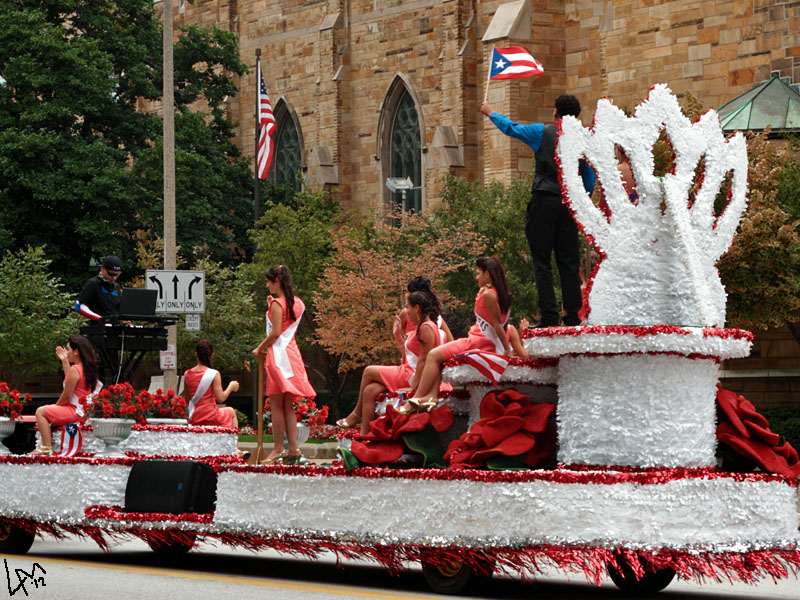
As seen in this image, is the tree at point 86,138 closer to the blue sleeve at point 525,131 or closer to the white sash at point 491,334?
the white sash at point 491,334

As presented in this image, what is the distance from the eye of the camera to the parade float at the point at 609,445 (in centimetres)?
1013

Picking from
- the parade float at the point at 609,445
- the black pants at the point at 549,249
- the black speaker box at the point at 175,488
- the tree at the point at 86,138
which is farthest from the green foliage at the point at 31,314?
the black pants at the point at 549,249

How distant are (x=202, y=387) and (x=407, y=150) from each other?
32532mm

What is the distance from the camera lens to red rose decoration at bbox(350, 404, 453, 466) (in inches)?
454

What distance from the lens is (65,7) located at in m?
41.3

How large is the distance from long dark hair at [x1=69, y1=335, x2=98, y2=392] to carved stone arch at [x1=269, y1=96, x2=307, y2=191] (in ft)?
121

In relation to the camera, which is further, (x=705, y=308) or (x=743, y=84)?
(x=743, y=84)

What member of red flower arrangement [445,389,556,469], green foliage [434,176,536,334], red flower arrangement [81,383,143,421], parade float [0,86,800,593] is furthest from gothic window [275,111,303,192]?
red flower arrangement [445,389,556,469]

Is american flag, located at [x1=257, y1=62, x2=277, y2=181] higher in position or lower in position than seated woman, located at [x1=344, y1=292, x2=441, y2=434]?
higher

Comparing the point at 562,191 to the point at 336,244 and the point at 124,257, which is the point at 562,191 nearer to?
the point at 336,244

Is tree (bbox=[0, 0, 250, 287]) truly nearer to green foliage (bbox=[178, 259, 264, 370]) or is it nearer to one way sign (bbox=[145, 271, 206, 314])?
green foliage (bbox=[178, 259, 264, 370])

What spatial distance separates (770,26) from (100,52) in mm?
18321

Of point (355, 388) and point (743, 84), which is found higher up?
point (743, 84)

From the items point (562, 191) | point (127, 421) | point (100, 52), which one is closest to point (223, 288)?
point (100, 52)
